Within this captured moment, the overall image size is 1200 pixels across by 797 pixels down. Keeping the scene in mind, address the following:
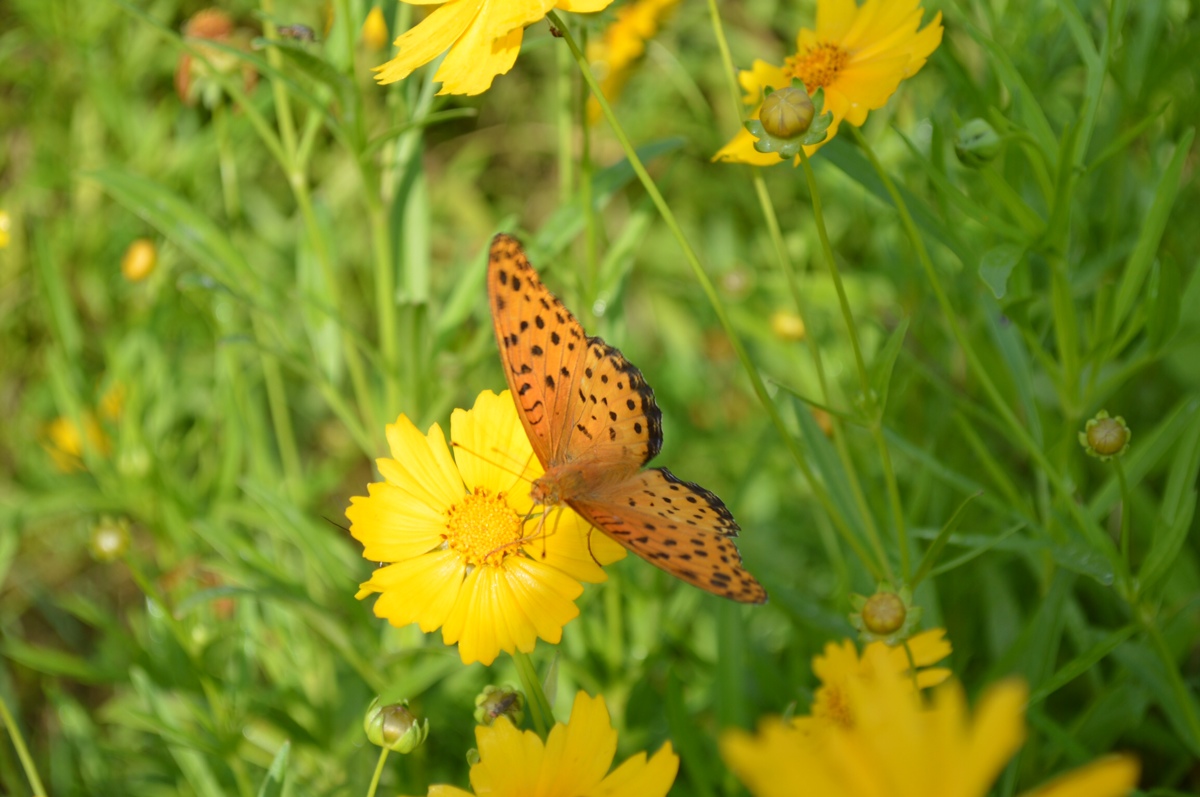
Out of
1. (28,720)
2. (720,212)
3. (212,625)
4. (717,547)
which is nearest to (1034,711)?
(717,547)

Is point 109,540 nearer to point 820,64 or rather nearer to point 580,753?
point 580,753

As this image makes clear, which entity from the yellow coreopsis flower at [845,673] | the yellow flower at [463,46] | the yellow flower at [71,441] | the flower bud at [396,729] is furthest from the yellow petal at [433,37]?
the yellow flower at [71,441]

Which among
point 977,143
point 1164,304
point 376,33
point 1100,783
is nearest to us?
point 1100,783

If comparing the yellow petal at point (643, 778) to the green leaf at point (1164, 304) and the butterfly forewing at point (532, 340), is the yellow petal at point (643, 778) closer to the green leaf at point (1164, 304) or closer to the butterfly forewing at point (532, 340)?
the butterfly forewing at point (532, 340)

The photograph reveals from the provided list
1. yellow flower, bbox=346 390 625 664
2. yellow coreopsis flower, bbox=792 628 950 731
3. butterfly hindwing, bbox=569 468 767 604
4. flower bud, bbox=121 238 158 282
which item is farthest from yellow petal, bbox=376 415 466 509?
flower bud, bbox=121 238 158 282

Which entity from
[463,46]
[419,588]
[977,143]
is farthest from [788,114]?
[419,588]

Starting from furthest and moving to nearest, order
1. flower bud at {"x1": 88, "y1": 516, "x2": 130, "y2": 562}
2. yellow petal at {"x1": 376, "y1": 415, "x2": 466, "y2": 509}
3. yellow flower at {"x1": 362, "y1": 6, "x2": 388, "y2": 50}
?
yellow flower at {"x1": 362, "y1": 6, "x2": 388, "y2": 50}, flower bud at {"x1": 88, "y1": 516, "x2": 130, "y2": 562}, yellow petal at {"x1": 376, "y1": 415, "x2": 466, "y2": 509}

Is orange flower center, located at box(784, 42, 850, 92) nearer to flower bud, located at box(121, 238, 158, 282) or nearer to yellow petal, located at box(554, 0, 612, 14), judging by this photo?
yellow petal, located at box(554, 0, 612, 14)
